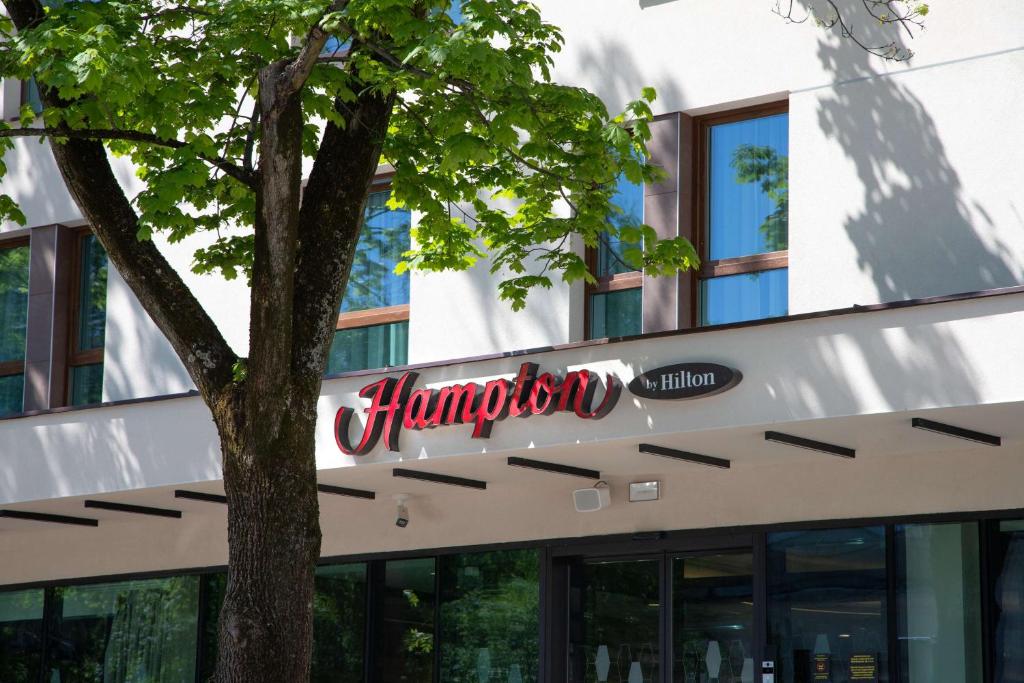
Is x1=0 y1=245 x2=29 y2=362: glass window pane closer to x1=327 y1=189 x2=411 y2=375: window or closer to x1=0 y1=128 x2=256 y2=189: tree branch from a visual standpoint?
x1=327 y1=189 x2=411 y2=375: window

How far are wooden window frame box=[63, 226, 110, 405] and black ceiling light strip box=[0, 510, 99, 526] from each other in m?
1.18

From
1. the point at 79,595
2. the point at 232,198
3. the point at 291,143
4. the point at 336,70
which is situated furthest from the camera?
the point at 79,595

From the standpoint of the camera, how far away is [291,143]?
7.96 m

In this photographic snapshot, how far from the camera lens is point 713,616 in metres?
12.2

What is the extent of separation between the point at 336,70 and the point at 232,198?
137 centimetres

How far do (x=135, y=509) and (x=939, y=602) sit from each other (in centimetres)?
734

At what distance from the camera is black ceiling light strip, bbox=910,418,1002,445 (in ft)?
33.1

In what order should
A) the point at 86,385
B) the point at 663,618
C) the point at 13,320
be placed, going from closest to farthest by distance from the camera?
the point at 663,618 → the point at 86,385 → the point at 13,320

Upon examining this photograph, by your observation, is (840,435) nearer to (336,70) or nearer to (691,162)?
(691,162)

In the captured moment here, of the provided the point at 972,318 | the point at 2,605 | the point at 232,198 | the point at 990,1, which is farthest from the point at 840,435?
the point at 2,605

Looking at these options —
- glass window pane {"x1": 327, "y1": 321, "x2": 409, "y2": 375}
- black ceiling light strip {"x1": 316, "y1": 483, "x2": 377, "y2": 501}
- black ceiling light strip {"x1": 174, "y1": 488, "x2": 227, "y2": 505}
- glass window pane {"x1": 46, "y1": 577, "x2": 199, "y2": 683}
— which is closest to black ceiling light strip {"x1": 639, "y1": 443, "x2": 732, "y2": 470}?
glass window pane {"x1": 327, "y1": 321, "x2": 409, "y2": 375}

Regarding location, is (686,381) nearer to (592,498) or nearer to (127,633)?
(592,498)

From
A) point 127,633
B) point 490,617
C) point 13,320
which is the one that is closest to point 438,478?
point 490,617

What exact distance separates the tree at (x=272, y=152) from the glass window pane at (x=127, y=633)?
6.89m
